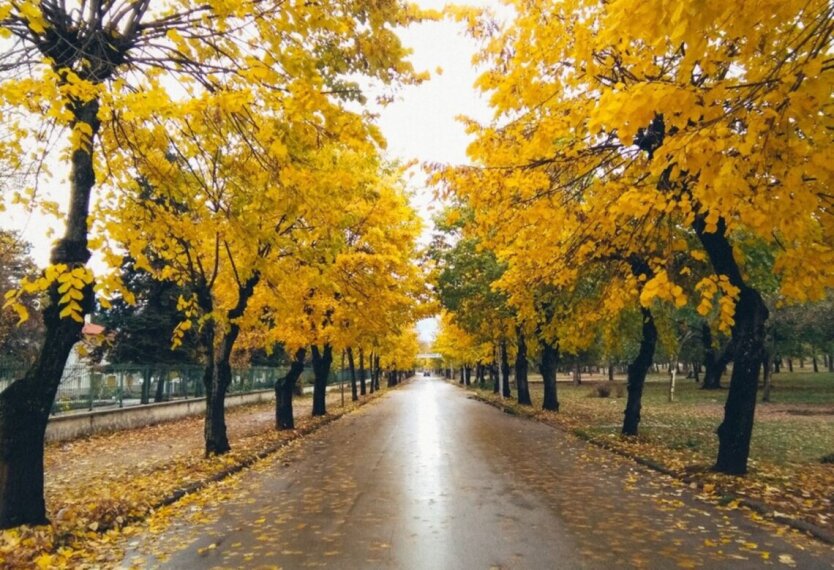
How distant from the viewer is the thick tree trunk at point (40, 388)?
7055 millimetres

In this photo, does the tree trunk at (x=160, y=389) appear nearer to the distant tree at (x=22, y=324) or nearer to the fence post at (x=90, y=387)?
the fence post at (x=90, y=387)

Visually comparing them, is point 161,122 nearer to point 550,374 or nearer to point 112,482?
point 112,482

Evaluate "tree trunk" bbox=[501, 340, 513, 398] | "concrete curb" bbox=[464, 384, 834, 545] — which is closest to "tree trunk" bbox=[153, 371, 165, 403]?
"concrete curb" bbox=[464, 384, 834, 545]

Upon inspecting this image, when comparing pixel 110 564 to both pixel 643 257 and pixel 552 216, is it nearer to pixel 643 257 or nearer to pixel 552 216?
pixel 552 216

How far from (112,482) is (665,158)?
9848 mm

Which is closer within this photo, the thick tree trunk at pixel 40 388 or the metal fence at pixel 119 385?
the thick tree trunk at pixel 40 388

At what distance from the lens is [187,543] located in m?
6.73

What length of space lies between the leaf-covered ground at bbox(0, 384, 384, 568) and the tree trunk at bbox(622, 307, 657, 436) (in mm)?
9097

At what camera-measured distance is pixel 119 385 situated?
2050cm

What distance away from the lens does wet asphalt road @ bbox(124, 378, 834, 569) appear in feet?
19.6

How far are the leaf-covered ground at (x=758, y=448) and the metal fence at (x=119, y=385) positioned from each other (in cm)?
1433

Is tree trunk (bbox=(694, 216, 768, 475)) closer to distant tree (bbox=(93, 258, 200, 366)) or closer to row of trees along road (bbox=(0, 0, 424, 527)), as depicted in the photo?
row of trees along road (bbox=(0, 0, 424, 527))

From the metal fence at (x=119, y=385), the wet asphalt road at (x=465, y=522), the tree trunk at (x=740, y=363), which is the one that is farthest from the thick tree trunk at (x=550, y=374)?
the metal fence at (x=119, y=385)

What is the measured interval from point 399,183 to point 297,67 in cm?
1922
